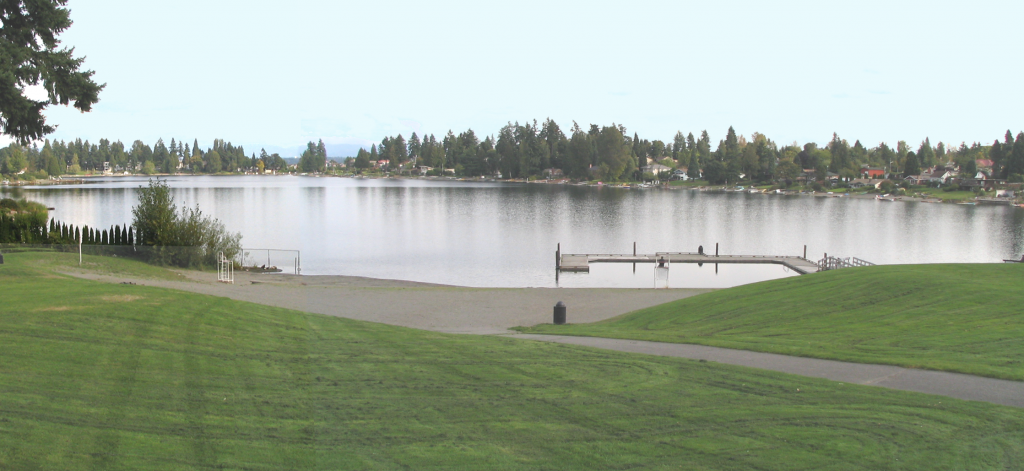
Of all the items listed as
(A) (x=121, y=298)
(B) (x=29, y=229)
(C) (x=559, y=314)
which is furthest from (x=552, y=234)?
(A) (x=121, y=298)

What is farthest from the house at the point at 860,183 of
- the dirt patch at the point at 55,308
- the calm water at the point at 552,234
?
the dirt patch at the point at 55,308

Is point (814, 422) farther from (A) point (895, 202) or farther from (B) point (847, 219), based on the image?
(A) point (895, 202)

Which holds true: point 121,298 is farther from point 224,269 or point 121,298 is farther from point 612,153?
point 612,153

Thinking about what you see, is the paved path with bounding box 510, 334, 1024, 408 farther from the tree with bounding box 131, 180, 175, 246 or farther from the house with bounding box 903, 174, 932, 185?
the house with bounding box 903, 174, 932, 185

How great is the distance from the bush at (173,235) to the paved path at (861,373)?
1071 inches

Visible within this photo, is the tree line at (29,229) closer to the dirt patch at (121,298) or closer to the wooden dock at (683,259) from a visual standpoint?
the dirt patch at (121,298)

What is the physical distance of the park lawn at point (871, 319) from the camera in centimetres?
1154

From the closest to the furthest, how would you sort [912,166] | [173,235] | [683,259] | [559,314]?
[559,314]
[173,235]
[683,259]
[912,166]

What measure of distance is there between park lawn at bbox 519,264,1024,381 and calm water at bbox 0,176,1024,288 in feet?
62.9

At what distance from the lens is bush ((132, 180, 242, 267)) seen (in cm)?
3409

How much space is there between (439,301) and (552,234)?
39.6m

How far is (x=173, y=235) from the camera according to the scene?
3447 centimetres

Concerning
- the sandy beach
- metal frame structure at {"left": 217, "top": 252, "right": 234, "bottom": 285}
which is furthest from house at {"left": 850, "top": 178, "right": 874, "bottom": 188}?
metal frame structure at {"left": 217, "top": 252, "right": 234, "bottom": 285}

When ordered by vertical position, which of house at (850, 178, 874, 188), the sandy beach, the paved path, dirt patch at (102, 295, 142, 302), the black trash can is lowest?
the sandy beach
